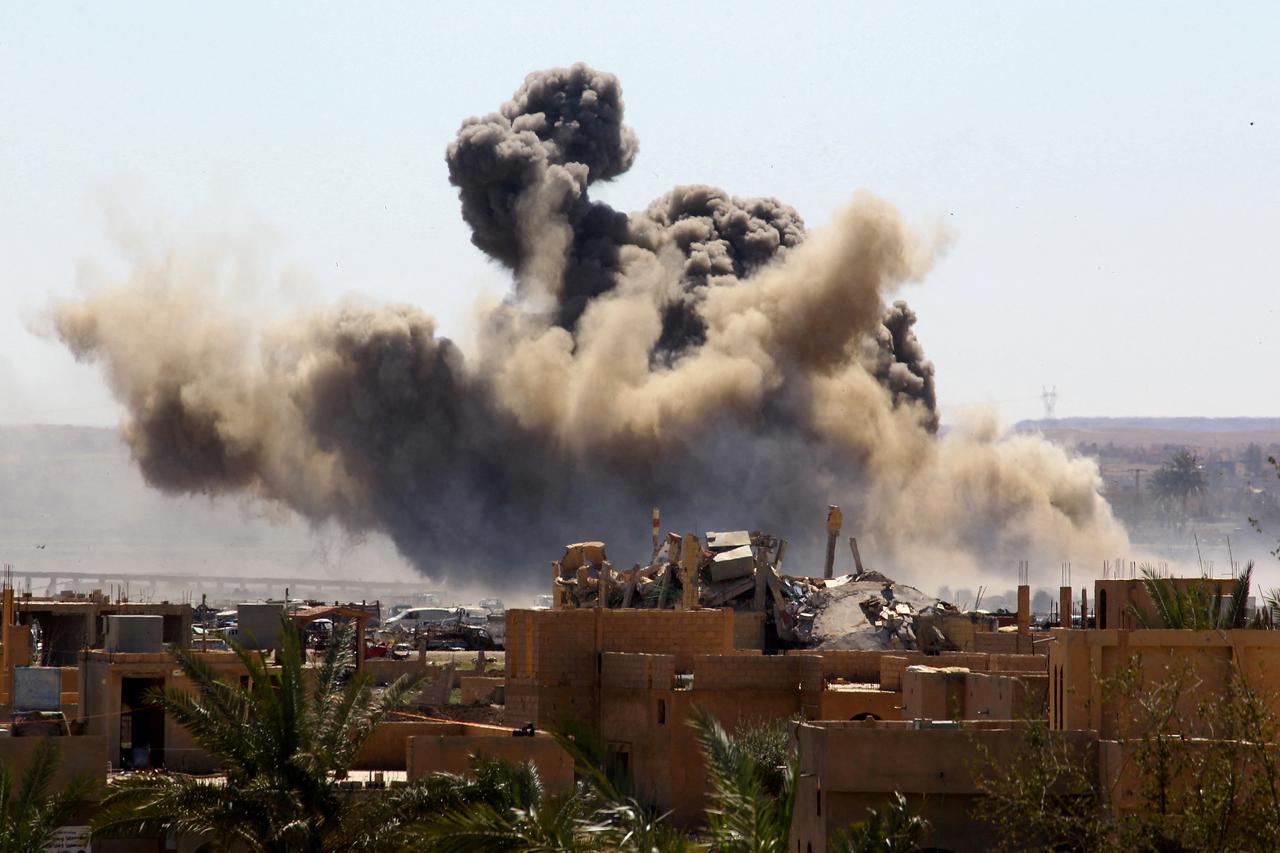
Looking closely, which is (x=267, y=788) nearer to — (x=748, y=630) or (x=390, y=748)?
(x=390, y=748)

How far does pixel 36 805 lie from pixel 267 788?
2.23 m

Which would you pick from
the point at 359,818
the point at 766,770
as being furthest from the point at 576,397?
the point at 359,818

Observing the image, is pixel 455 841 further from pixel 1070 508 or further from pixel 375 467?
pixel 1070 508

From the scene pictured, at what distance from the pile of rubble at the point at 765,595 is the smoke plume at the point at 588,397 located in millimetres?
24288

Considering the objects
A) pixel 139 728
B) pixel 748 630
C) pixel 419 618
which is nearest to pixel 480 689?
pixel 748 630

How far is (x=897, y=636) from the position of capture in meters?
42.9

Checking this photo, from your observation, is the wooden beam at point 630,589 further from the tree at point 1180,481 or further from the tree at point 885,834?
the tree at point 1180,481

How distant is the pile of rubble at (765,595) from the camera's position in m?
43.2

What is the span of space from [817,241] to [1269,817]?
2461 inches

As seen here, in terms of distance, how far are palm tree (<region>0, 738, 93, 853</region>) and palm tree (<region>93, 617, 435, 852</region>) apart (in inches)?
15.7

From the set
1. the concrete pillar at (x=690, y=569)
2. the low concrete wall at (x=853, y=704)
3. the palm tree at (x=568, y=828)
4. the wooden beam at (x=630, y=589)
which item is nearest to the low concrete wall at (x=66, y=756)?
the palm tree at (x=568, y=828)

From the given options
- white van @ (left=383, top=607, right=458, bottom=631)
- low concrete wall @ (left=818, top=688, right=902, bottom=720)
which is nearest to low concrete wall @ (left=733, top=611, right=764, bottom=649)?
low concrete wall @ (left=818, top=688, right=902, bottom=720)

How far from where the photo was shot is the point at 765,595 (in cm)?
4512

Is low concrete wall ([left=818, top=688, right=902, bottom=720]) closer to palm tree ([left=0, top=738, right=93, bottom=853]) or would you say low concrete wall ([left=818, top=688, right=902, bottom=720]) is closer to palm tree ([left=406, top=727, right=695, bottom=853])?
palm tree ([left=0, top=738, right=93, bottom=853])
